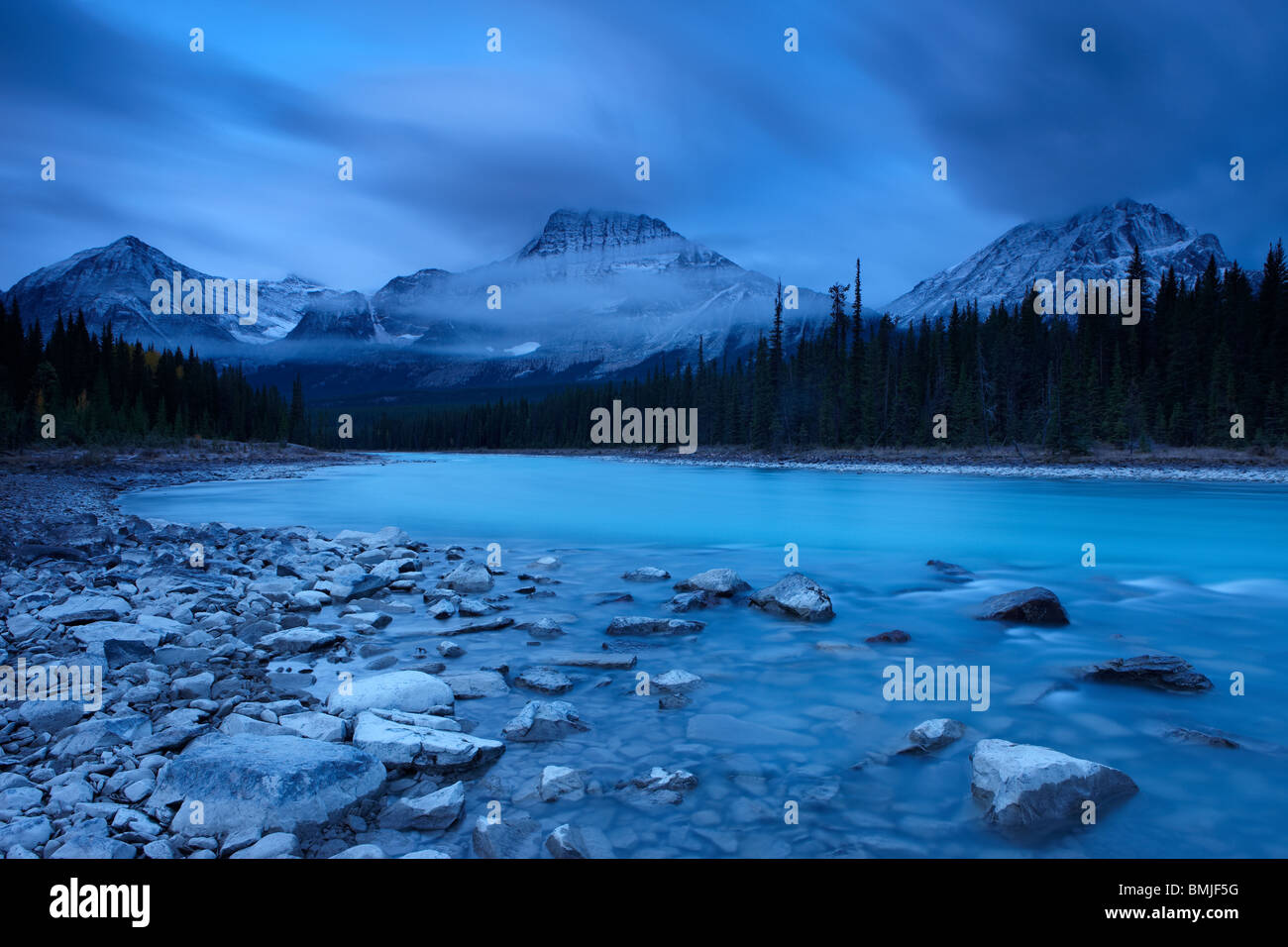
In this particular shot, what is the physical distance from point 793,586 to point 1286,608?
860 cm

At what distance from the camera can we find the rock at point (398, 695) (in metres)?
5.96

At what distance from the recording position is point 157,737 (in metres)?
5.00

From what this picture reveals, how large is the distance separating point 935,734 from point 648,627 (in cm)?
426

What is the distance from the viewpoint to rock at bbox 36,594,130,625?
7.91 meters

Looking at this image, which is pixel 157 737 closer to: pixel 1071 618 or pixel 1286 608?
pixel 1071 618

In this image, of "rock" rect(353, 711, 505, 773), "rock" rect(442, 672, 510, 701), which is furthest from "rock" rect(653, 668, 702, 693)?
"rock" rect(353, 711, 505, 773)

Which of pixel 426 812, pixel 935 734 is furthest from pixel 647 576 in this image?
pixel 426 812

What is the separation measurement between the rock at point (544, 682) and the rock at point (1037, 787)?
12.7 ft

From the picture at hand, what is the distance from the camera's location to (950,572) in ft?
47.4

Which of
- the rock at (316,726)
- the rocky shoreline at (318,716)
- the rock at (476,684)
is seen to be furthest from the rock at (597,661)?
the rock at (316,726)

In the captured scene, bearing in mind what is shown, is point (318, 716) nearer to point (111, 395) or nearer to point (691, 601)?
point (691, 601)

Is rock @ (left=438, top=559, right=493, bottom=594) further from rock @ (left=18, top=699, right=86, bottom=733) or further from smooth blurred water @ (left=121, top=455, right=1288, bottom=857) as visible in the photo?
rock @ (left=18, top=699, right=86, bottom=733)

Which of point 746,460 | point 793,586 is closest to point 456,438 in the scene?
point 746,460

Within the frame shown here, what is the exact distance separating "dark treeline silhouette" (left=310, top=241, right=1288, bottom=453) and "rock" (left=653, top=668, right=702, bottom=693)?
6284 centimetres
